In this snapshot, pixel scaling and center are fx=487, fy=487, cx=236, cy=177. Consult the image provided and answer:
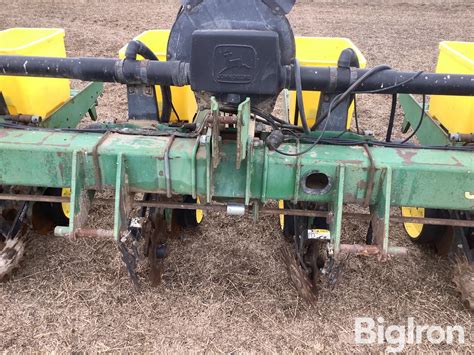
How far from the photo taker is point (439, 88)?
2098 mm

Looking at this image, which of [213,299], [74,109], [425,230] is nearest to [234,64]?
[213,299]

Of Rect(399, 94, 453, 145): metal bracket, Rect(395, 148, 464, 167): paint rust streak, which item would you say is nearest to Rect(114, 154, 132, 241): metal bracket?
Rect(395, 148, 464, 167): paint rust streak

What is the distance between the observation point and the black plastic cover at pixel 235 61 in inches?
73.4

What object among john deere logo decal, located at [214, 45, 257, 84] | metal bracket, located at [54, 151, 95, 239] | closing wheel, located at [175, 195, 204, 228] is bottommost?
closing wheel, located at [175, 195, 204, 228]

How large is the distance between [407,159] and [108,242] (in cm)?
195

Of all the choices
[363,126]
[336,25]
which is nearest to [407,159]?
[363,126]

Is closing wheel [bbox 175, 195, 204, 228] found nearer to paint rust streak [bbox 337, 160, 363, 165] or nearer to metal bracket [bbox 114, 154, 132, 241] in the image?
metal bracket [bbox 114, 154, 132, 241]

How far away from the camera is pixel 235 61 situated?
189 centimetres

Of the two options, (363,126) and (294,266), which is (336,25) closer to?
(363,126)

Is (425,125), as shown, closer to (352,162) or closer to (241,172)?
(352,162)

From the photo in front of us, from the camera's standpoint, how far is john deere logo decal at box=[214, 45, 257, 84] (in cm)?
187

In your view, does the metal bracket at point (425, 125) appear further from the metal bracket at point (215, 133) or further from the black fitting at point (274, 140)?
the metal bracket at point (215, 133)

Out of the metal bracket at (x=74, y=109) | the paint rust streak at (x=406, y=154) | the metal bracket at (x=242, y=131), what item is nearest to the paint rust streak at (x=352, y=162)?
the paint rust streak at (x=406, y=154)

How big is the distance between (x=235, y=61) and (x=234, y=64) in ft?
0.04
